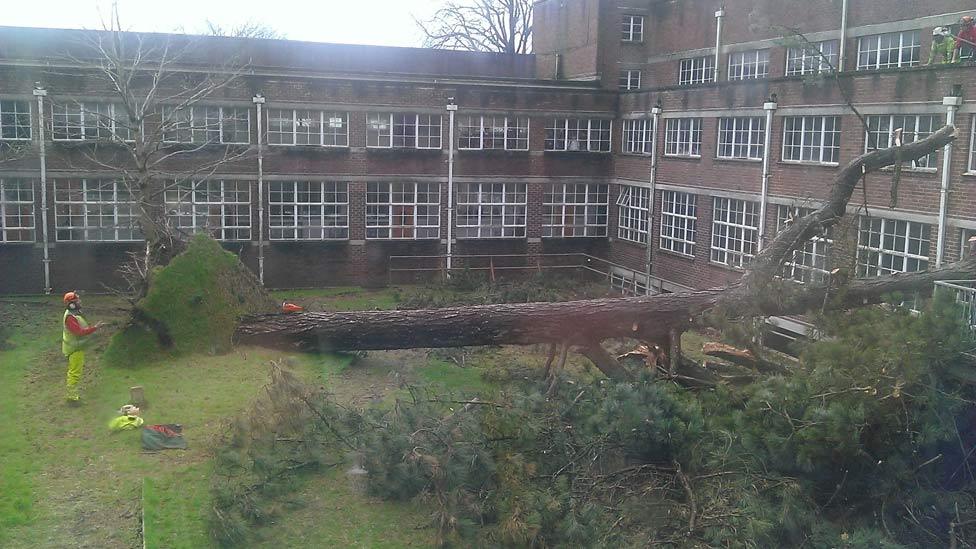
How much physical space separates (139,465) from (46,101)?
14698 millimetres

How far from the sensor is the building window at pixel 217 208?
24266mm

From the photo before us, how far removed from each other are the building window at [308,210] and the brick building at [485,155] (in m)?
0.04

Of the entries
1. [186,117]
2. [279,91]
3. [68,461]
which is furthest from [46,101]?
[68,461]

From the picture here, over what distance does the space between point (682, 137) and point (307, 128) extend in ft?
31.8

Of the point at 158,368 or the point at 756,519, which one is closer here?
the point at 756,519

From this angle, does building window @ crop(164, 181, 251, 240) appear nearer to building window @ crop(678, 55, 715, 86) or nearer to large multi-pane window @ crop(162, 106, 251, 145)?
large multi-pane window @ crop(162, 106, 251, 145)

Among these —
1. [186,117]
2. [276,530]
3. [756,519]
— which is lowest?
[276,530]

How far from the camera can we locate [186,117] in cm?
2419

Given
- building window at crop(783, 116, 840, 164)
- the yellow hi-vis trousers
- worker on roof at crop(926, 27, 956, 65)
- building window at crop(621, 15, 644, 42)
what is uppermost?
building window at crop(621, 15, 644, 42)

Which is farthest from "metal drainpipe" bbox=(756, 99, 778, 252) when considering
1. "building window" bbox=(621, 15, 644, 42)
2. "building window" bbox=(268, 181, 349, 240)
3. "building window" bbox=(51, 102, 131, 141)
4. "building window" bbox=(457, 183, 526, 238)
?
"building window" bbox=(51, 102, 131, 141)

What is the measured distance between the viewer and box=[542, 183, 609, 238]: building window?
90.6 feet

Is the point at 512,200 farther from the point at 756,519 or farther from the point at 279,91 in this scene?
the point at 756,519

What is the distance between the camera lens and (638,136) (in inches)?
1045

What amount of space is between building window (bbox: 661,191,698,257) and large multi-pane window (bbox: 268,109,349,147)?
8.60 m
